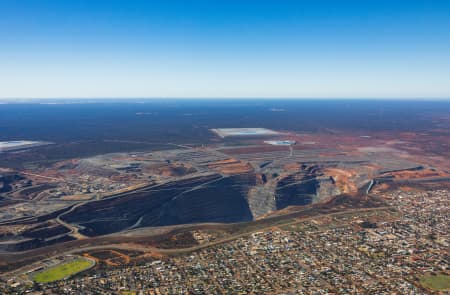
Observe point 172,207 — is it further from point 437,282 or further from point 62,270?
point 437,282

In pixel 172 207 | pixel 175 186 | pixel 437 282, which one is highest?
pixel 175 186

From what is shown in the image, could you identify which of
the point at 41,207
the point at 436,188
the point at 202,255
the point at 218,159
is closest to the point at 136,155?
the point at 218,159

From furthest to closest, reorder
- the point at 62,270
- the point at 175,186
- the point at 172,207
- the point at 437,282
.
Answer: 1. the point at 175,186
2. the point at 172,207
3. the point at 62,270
4. the point at 437,282

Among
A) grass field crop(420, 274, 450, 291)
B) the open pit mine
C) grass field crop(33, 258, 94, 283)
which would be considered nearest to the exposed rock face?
the open pit mine

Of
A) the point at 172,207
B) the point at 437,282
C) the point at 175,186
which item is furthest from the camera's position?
the point at 175,186

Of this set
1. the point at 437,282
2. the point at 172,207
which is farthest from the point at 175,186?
the point at 437,282

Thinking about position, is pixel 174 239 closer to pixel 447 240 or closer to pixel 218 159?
pixel 447 240
